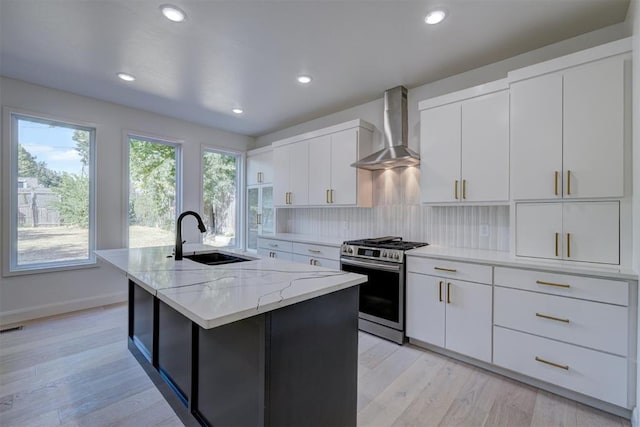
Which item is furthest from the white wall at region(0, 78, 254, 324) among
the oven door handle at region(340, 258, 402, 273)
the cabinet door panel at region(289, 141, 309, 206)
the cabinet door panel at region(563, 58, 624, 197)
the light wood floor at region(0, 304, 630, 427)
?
the cabinet door panel at region(563, 58, 624, 197)

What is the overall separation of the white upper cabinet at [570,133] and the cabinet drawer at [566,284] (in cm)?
59

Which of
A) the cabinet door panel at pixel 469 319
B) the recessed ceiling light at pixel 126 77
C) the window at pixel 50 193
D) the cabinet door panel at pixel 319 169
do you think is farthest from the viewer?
the cabinet door panel at pixel 319 169

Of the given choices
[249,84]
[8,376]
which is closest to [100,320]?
[8,376]

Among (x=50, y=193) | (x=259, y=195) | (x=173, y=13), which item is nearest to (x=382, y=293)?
(x=173, y=13)

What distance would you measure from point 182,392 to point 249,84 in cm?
295

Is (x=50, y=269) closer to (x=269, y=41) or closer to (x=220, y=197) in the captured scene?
(x=220, y=197)

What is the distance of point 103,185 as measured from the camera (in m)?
Result: 3.77

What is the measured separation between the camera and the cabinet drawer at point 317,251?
3377mm

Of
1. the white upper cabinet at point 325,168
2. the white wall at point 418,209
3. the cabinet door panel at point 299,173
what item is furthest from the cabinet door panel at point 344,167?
the cabinet door panel at point 299,173

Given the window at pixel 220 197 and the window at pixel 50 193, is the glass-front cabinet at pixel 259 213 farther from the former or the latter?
the window at pixel 50 193

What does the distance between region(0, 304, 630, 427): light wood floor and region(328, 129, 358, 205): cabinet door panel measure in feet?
5.79

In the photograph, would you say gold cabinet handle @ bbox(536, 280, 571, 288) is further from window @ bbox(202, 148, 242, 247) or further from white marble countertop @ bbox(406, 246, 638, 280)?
window @ bbox(202, 148, 242, 247)

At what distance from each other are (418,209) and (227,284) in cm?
247

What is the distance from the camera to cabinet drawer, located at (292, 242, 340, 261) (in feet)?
11.1
